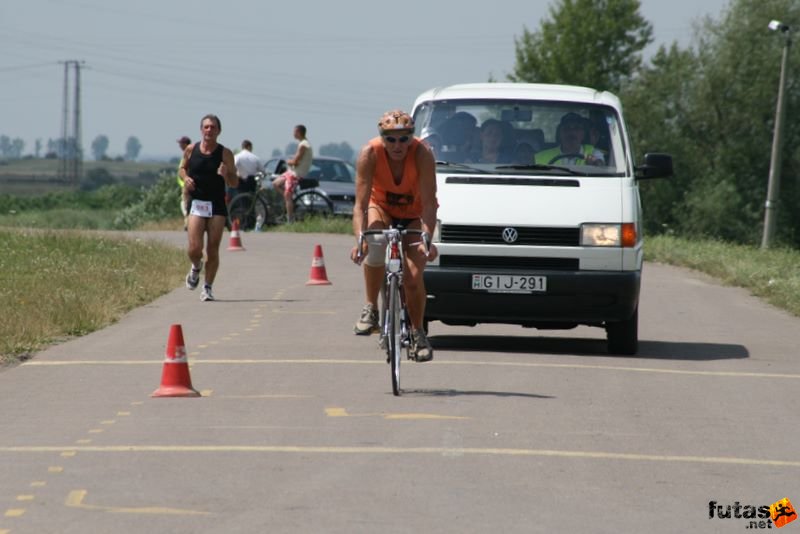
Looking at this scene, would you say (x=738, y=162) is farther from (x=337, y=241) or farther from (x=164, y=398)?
(x=164, y=398)

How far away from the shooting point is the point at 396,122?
11.0 metres

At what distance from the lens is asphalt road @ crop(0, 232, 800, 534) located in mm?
6918

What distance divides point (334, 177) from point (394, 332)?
28541mm

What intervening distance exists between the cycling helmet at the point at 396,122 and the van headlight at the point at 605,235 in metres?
2.64

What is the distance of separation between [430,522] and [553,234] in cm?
676

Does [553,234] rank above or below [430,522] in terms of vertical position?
above

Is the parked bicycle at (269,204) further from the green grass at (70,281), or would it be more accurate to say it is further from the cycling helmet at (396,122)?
the cycling helmet at (396,122)

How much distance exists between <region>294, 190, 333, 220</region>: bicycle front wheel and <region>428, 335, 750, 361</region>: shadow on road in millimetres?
20695

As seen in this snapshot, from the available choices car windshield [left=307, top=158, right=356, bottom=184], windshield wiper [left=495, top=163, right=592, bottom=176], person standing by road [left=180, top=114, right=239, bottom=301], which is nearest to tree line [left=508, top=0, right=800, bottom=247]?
car windshield [left=307, top=158, right=356, bottom=184]

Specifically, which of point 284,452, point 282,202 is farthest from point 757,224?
point 284,452

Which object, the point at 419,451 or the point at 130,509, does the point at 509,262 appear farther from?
the point at 130,509

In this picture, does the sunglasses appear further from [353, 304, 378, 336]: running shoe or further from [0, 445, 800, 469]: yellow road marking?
[0, 445, 800, 469]: yellow road marking

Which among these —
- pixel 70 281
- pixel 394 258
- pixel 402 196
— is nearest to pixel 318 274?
pixel 70 281

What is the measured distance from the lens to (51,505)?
22.9 ft
